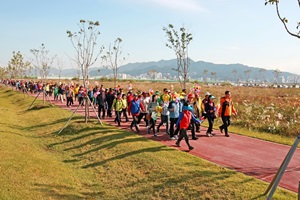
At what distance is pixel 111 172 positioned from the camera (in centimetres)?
946

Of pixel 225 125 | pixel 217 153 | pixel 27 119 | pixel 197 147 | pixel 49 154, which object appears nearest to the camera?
pixel 217 153

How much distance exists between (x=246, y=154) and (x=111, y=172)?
480 centimetres

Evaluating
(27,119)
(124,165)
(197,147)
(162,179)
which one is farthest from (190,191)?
(27,119)

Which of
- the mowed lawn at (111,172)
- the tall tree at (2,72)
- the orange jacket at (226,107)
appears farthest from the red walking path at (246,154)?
the tall tree at (2,72)

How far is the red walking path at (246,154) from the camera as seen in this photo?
8.23 meters

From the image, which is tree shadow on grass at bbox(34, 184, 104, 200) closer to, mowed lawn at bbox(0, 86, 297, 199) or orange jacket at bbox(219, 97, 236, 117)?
mowed lawn at bbox(0, 86, 297, 199)

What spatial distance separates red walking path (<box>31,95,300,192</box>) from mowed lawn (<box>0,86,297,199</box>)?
644 millimetres

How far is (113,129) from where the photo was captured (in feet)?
46.1

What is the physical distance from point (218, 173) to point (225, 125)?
497 cm

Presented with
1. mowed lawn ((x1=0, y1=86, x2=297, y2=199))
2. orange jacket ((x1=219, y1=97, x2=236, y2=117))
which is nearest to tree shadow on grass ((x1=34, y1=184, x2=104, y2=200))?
mowed lawn ((x1=0, y1=86, x2=297, y2=199))

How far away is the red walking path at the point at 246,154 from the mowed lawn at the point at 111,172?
0.64 meters

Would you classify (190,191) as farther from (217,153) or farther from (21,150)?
(21,150)

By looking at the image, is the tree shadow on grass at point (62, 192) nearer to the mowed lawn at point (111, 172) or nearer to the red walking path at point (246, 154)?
the mowed lawn at point (111, 172)

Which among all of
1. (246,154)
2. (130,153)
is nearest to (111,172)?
(130,153)
